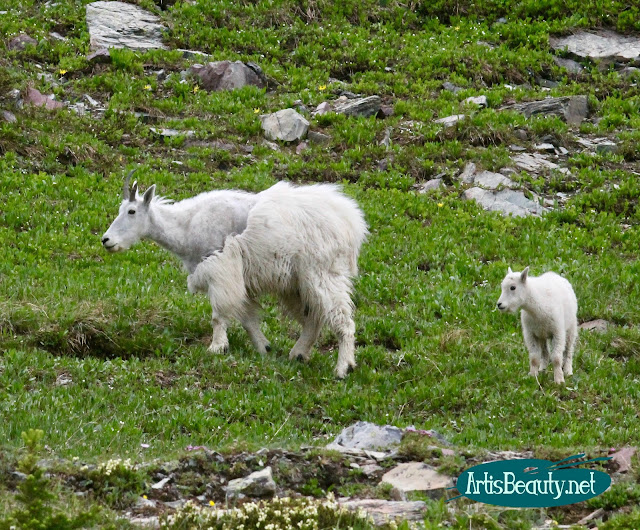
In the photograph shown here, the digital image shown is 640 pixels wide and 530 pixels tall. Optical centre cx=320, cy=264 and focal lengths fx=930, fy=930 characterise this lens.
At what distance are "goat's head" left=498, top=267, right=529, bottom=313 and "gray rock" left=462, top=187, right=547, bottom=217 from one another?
6362 mm

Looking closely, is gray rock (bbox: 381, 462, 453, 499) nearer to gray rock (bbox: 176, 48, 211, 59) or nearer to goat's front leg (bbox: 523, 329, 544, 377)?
goat's front leg (bbox: 523, 329, 544, 377)

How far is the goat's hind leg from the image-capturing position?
11.3m

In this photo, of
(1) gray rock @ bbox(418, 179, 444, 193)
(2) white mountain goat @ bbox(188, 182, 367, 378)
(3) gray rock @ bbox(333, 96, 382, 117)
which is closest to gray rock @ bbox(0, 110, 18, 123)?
(3) gray rock @ bbox(333, 96, 382, 117)

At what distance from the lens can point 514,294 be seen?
10.2 meters

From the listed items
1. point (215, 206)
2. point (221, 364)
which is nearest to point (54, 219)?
point (215, 206)

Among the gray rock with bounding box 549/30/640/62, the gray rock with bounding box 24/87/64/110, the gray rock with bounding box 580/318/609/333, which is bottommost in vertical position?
the gray rock with bounding box 24/87/64/110

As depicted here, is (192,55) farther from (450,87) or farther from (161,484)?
(161,484)

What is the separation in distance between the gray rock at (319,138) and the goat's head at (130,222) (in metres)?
8.07

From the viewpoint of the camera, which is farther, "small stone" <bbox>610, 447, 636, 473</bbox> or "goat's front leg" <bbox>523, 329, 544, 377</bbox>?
"goat's front leg" <bbox>523, 329, 544, 377</bbox>

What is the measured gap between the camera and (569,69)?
22594 mm

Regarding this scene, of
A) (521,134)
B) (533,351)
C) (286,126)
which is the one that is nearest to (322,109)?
(286,126)

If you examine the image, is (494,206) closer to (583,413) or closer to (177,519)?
(583,413)

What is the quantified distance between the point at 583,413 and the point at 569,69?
1469cm

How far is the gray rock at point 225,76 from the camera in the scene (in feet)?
68.2
